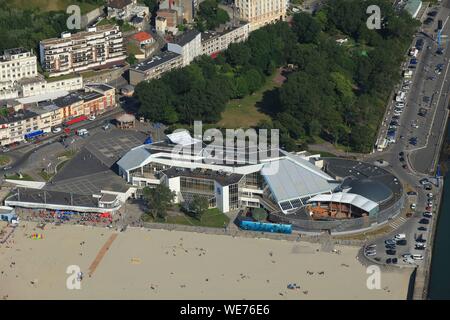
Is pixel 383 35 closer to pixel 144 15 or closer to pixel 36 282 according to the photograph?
pixel 144 15

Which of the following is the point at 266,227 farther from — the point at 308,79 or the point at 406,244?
the point at 308,79

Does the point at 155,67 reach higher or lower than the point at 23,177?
higher

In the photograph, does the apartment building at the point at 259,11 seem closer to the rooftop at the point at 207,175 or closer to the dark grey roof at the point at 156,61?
the dark grey roof at the point at 156,61

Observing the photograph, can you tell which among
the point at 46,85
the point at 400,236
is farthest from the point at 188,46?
the point at 400,236

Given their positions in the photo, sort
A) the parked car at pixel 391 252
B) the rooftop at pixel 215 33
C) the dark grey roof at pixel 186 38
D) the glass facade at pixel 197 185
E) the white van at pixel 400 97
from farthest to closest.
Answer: the rooftop at pixel 215 33 < the dark grey roof at pixel 186 38 < the white van at pixel 400 97 < the glass facade at pixel 197 185 < the parked car at pixel 391 252

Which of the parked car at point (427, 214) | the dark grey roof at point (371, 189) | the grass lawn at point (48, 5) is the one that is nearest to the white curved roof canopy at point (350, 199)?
the dark grey roof at point (371, 189)

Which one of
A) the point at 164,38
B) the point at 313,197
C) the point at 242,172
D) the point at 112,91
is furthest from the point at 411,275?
the point at 164,38

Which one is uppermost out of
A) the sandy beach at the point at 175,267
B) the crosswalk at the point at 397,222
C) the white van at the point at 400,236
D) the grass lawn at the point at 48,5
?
the grass lawn at the point at 48,5
